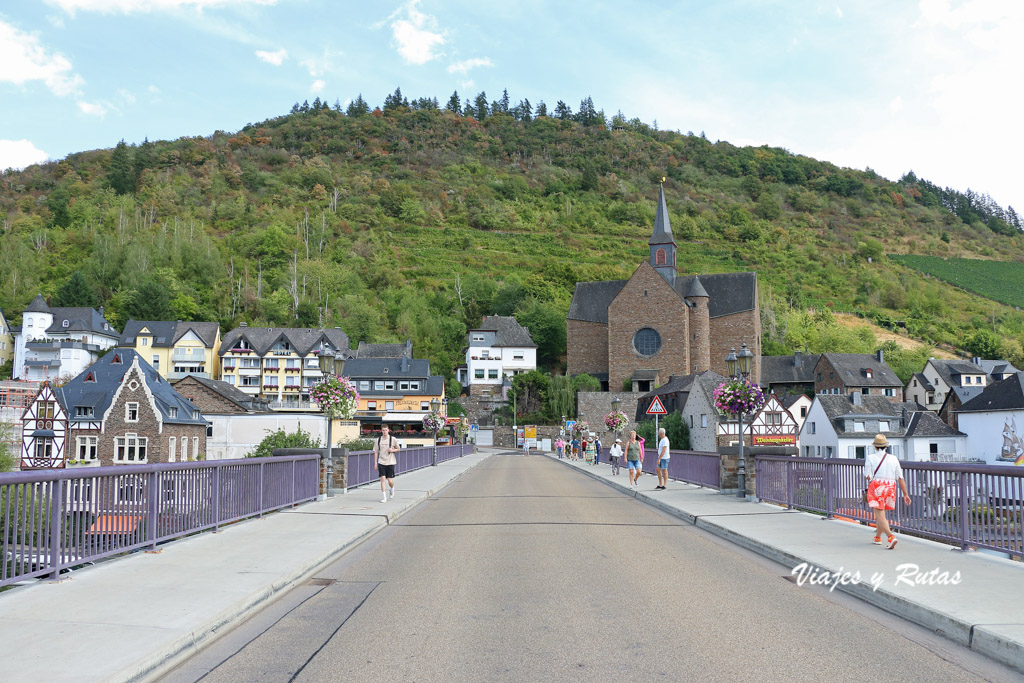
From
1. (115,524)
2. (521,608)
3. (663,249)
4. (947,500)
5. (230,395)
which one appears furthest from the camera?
(663,249)

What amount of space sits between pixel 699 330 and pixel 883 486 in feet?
255

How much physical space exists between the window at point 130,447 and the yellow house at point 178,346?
42.3m

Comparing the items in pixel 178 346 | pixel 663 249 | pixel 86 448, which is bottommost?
pixel 86 448

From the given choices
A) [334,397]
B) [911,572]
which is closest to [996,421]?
[334,397]

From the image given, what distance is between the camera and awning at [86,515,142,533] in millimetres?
8641

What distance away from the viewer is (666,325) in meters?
83.7

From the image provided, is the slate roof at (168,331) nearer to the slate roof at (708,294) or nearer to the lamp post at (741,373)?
the slate roof at (708,294)

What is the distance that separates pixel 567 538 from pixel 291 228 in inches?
5718

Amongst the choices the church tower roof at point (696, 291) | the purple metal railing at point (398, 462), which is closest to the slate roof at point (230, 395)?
the purple metal railing at point (398, 462)

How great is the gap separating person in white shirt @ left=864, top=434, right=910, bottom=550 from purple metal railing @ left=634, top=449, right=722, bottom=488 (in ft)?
32.2

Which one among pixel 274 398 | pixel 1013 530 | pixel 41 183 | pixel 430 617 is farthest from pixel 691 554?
pixel 41 183

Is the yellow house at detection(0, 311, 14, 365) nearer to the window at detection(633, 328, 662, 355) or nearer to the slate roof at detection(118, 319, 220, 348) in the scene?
the slate roof at detection(118, 319, 220, 348)

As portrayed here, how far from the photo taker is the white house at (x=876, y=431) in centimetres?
6162

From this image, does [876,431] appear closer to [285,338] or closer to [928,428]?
[928,428]
